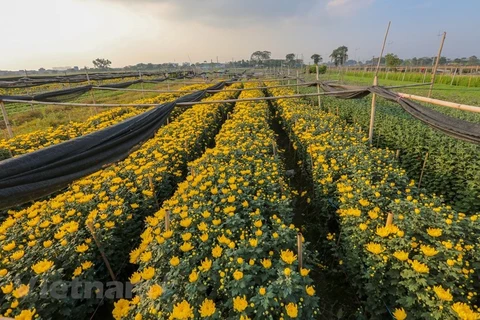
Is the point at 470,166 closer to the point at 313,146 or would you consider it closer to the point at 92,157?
the point at 313,146

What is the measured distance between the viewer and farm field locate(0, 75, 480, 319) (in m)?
1.86

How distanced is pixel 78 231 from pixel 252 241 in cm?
205

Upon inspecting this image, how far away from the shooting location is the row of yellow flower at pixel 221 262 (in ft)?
5.72

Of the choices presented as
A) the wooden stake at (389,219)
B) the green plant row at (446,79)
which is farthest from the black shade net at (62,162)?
the green plant row at (446,79)

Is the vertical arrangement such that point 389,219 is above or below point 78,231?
above

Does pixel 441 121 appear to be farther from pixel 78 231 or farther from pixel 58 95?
pixel 58 95

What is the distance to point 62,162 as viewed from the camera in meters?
2.21

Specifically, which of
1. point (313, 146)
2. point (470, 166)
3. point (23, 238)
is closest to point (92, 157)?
point (23, 238)

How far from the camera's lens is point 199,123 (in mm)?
6812

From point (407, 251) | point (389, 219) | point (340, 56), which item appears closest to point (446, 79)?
point (340, 56)

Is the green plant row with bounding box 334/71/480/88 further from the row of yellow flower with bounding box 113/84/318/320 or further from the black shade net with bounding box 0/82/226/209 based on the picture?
the black shade net with bounding box 0/82/226/209

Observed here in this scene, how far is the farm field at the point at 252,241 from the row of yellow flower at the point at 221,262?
1 centimetres

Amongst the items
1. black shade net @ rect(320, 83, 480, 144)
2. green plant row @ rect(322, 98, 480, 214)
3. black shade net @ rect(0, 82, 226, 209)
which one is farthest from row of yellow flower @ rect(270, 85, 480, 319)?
black shade net @ rect(0, 82, 226, 209)

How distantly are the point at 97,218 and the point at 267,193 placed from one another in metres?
2.18
